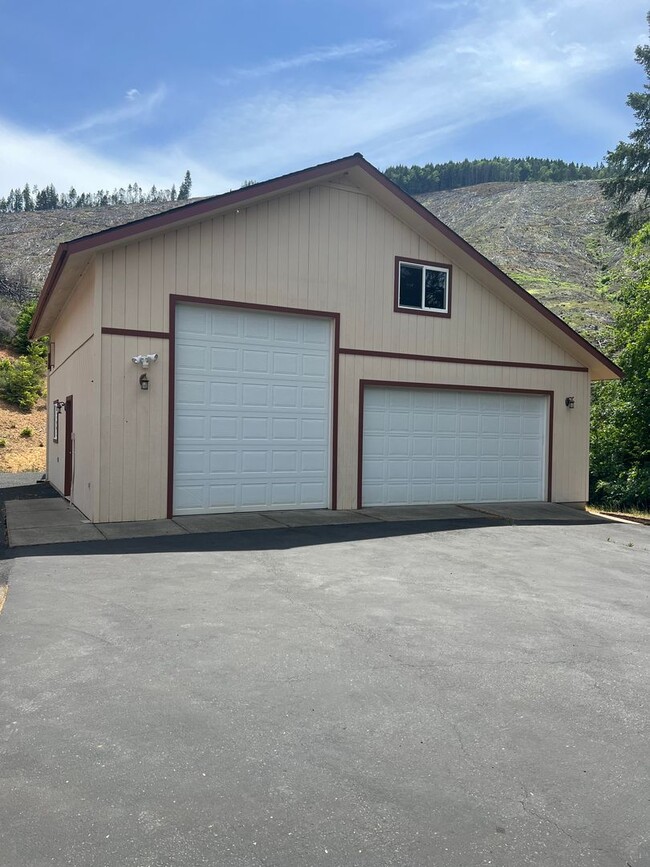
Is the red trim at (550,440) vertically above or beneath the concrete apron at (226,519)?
above

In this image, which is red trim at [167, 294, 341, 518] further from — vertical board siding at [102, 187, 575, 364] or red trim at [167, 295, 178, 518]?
vertical board siding at [102, 187, 575, 364]

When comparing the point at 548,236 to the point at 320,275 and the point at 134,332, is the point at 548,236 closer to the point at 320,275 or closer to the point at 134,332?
the point at 320,275

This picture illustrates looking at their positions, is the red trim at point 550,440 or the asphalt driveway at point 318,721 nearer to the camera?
the asphalt driveway at point 318,721

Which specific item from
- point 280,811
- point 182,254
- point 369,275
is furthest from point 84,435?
point 280,811

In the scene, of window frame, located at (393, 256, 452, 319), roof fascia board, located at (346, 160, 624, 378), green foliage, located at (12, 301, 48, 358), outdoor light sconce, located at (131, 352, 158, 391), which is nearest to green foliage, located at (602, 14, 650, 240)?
roof fascia board, located at (346, 160, 624, 378)

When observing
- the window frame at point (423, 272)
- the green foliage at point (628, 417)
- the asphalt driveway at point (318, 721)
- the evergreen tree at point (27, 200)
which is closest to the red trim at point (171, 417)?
the asphalt driveway at point (318, 721)

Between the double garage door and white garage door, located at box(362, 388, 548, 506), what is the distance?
0.02 meters

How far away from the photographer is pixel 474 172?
91.6m

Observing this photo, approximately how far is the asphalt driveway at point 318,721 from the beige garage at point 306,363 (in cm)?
416

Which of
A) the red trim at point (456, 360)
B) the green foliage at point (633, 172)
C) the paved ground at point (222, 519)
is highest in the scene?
the green foliage at point (633, 172)

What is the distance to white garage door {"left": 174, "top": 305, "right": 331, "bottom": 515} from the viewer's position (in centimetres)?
1119

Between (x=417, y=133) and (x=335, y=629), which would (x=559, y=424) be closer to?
(x=335, y=629)

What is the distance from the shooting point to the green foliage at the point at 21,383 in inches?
1282

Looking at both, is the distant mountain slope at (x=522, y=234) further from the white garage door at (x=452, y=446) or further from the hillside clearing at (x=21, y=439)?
the white garage door at (x=452, y=446)
